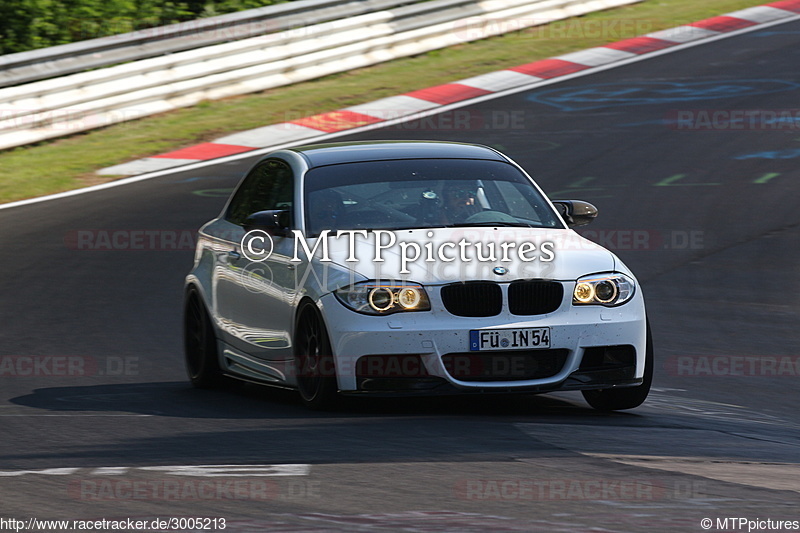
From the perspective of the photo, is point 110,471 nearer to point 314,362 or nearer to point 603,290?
point 314,362

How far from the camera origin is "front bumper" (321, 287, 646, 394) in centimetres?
706

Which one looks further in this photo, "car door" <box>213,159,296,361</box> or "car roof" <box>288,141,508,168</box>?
"car roof" <box>288,141,508,168</box>

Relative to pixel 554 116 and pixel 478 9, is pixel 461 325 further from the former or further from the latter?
pixel 478 9

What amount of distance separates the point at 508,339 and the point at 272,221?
5.38ft

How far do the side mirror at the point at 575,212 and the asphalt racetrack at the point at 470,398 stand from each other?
104 cm

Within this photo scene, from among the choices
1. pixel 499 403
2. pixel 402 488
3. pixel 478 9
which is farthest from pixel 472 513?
pixel 478 9

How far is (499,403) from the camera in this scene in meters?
7.74

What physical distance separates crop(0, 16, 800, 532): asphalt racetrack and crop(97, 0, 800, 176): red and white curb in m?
0.90

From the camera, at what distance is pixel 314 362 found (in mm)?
7375

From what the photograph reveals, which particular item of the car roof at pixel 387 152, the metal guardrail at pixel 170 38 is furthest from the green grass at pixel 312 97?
the car roof at pixel 387 152
